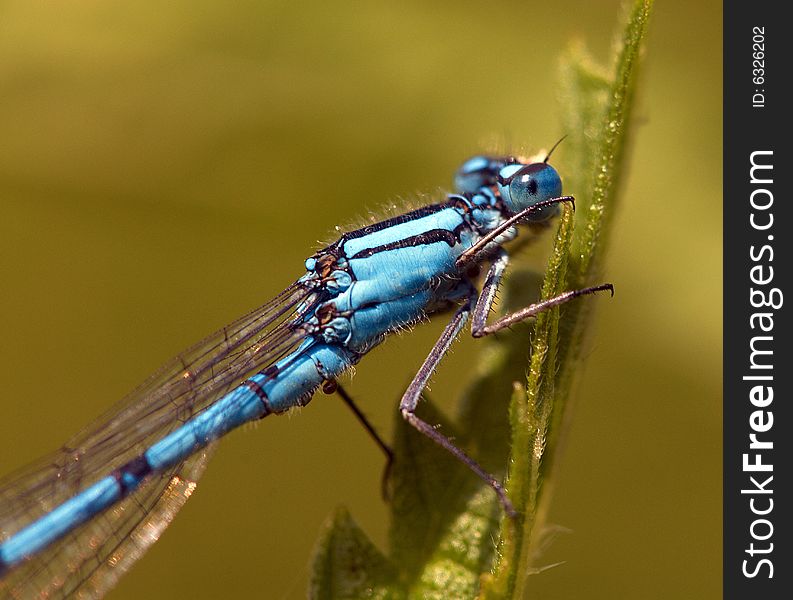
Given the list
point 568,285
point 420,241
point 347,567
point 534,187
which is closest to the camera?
point 347,567

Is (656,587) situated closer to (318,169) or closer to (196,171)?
(318,169)

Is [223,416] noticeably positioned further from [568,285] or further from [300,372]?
[568,285]

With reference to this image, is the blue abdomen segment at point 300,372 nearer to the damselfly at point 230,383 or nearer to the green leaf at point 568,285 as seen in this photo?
the damselfly at point 230,383

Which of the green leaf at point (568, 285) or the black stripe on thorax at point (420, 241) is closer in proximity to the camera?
the green leaf at point (568, 285)

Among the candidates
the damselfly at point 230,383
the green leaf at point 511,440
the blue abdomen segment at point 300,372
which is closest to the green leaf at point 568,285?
the green leaf at point 511,440

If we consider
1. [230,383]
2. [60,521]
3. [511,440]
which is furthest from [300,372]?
[511,440]

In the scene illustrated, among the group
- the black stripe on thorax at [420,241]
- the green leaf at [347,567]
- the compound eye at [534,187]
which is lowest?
the green leaf at [347,567]
